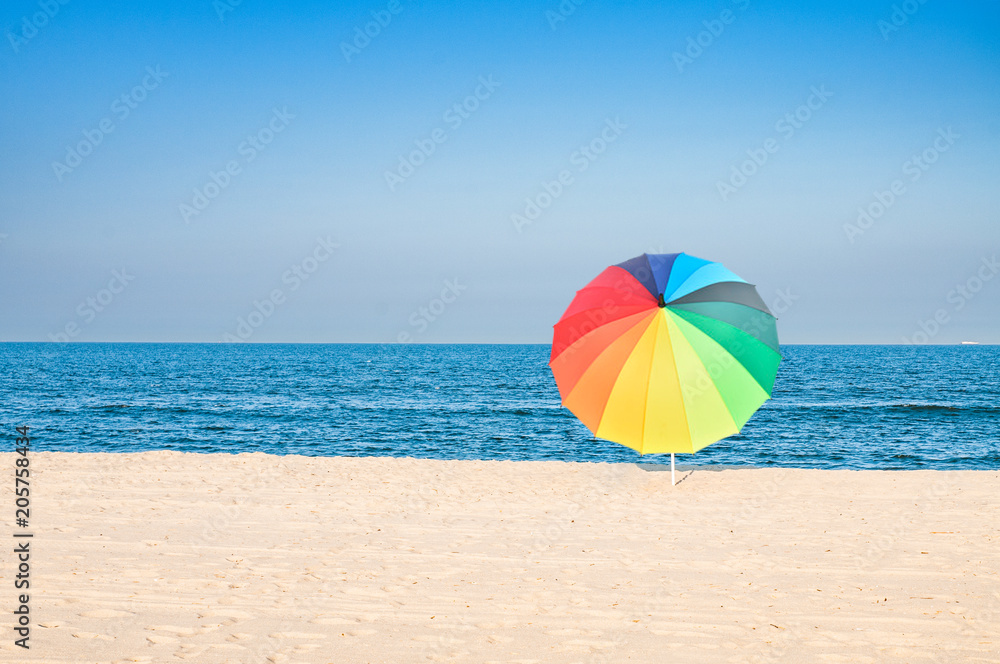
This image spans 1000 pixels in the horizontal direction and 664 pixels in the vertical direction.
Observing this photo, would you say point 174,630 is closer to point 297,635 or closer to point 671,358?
point 297,635

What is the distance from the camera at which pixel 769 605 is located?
6180 mm

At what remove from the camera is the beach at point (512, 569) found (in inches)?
213

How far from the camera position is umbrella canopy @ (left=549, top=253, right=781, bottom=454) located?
9.55 m

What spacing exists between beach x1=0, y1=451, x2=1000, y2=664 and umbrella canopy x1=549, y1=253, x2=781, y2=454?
1345 millimetres

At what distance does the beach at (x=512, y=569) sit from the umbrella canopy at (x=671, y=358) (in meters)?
1.35

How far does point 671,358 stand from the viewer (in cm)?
958

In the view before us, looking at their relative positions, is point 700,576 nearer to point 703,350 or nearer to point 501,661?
point 501,661

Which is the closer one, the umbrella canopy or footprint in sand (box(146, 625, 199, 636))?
footprint in sand (box(146, 625, 199, 636))

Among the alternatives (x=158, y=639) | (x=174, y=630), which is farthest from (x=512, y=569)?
(x=158, y=639)

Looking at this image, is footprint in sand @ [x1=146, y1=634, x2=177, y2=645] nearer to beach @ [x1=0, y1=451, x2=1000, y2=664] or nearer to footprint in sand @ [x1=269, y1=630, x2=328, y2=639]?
beach @ [x1=0, y1=451, x2=1000, y2=664]

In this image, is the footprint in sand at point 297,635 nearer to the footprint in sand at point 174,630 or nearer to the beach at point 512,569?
the beach at point 512,569

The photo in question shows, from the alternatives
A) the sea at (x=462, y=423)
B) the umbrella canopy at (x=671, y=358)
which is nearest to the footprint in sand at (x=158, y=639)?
the umbrella canopy at (x=671, y=358)

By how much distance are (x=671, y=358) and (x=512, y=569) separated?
396 cm

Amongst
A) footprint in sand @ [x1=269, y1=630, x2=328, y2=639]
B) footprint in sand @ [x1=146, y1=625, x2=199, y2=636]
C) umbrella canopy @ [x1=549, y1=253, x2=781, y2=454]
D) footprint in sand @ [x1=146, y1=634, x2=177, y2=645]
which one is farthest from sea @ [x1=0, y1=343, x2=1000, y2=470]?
footprint in sand @ [x1=146, y1=634, x2=177, y2=645]
